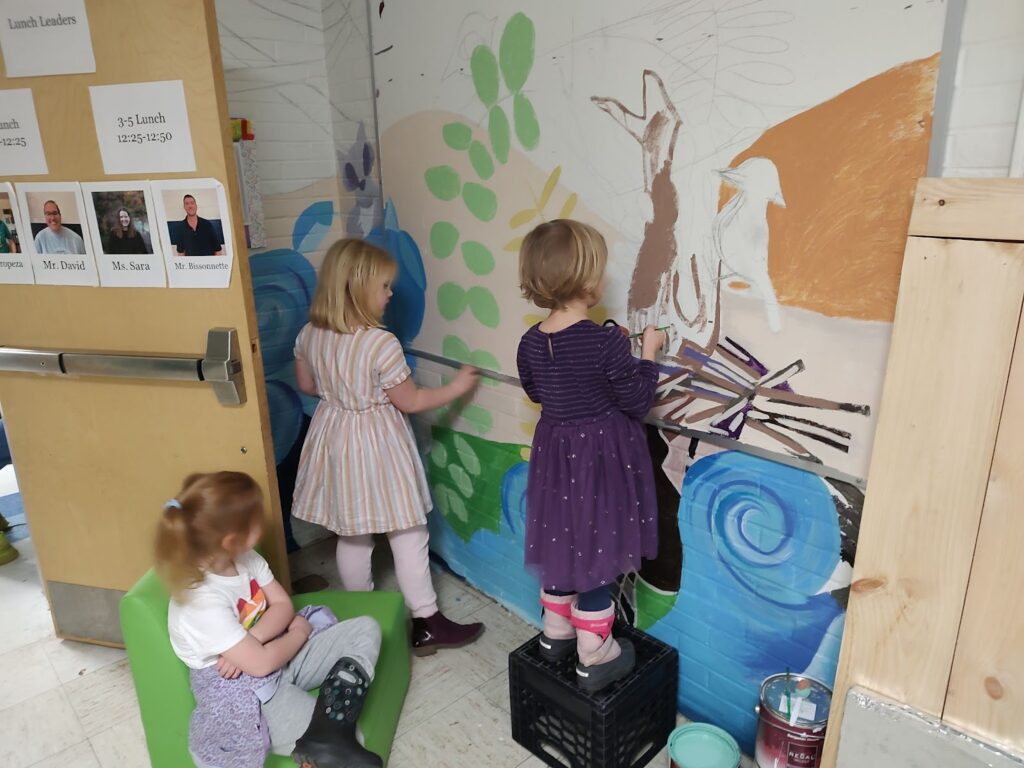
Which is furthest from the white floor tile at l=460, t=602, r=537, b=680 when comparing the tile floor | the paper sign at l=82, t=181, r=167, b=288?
the paper sign at l=82, t=181, r=167, b=288

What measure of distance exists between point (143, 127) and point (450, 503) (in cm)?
156

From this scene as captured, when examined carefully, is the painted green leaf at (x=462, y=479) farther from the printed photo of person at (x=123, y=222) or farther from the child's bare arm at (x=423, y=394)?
the printed photo of person at (x=123, y=222)

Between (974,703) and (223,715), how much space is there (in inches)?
58.0

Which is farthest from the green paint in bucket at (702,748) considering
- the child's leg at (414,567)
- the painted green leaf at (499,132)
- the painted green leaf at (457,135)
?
the painted green leaf at (457,135)

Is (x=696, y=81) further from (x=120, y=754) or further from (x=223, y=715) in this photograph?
(x=120, y=754)

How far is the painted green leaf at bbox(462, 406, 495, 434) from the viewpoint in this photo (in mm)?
2436

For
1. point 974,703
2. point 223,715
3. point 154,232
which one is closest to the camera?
point 974,703

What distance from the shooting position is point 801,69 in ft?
4.76

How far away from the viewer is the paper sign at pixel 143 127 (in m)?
1.87

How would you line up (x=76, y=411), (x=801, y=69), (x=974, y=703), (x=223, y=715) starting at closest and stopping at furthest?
(x=974, y=703) → (x=801, y=69) → (x=223, y=715) → (x=76, y=411)

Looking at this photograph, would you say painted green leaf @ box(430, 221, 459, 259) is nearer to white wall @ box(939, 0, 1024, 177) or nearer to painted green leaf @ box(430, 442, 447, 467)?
painted green leaf @ box(430, 442, 447, 467)

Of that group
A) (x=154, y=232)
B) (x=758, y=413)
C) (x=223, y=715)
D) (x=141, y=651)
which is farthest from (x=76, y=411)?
(x=758, y=413)

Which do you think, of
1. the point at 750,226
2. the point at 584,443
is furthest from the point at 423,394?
the point at 750,226

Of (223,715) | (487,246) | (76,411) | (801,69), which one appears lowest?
(223,715)
